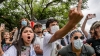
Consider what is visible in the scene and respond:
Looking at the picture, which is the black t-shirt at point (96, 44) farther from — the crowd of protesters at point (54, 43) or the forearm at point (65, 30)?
the forearm at point (65, 30)

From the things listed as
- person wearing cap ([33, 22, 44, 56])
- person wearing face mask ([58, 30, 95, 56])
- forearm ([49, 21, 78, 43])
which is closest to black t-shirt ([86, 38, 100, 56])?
person wearing face mask ([58, 30, 95, 56])

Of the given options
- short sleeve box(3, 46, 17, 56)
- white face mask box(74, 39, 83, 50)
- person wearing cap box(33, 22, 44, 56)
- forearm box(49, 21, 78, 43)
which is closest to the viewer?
forearm box(49, 21, 78, 43)

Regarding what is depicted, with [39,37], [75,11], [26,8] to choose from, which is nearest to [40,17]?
[26,8]

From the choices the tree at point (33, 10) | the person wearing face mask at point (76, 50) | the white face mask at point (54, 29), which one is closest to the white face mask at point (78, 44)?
the person wearing face mask at point (76, 50)

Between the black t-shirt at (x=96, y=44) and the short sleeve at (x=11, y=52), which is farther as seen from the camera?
the black t-shirt at (x=96, y=44)

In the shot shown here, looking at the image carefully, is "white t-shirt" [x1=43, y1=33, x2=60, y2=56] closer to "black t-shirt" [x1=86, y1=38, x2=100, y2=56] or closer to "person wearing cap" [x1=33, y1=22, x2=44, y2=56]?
"person wearing cap" [x1=33, y1=22, x2=44, y2=56]

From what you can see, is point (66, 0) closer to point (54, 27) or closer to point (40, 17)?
point (40, 17)

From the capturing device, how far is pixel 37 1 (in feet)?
117

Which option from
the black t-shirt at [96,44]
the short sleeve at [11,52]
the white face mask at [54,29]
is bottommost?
the black t-shirt at [96,44]

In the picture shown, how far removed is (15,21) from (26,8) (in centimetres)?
292

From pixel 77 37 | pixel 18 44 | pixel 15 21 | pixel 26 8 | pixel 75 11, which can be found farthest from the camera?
pixel 26 8

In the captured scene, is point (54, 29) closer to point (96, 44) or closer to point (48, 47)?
point (48, 47)

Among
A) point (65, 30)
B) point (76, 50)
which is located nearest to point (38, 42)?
point (76, 50)

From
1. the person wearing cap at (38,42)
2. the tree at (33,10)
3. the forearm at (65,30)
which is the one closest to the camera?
the forearm at (65,30)
